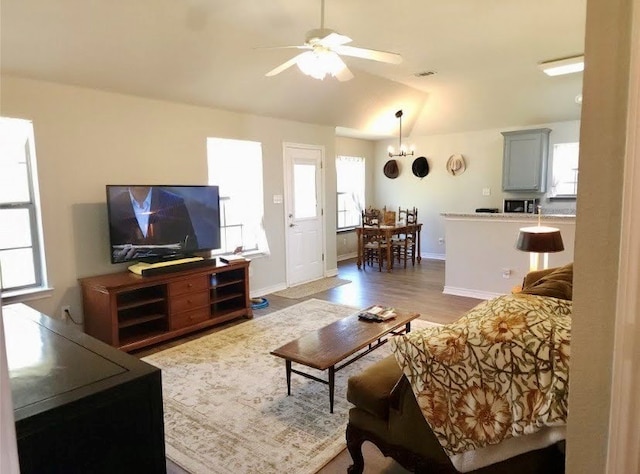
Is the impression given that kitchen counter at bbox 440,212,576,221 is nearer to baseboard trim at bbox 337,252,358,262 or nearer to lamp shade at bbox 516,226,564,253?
lamp shade at bbox 516,226,564,253

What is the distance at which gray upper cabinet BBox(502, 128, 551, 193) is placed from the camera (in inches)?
263

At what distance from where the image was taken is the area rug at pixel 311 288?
5.54 m

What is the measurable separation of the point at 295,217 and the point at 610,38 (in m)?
5.29

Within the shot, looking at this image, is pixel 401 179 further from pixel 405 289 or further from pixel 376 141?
pixel 405 289

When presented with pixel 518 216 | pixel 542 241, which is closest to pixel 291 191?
pixel 518 216

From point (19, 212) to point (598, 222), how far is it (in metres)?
4.11

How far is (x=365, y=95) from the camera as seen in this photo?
593 cm

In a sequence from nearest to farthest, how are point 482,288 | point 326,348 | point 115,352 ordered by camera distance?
point 115,352, point 326,348, point 482,288

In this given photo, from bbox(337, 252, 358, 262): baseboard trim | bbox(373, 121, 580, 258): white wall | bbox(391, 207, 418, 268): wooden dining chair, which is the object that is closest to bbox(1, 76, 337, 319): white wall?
bbox(391, 207, 418, 268): wooden dining chair

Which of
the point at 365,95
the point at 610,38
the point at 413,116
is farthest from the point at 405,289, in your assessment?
the point at 610,38

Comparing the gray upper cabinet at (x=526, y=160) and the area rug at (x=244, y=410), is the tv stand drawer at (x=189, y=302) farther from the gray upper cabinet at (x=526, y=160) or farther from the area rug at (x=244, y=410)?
the gray upper cabinet at (x=526, y=160)

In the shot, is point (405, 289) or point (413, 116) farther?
point (413, 116)

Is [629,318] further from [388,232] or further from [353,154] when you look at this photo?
[353,154]

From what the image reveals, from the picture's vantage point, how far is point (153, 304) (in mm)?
4023
